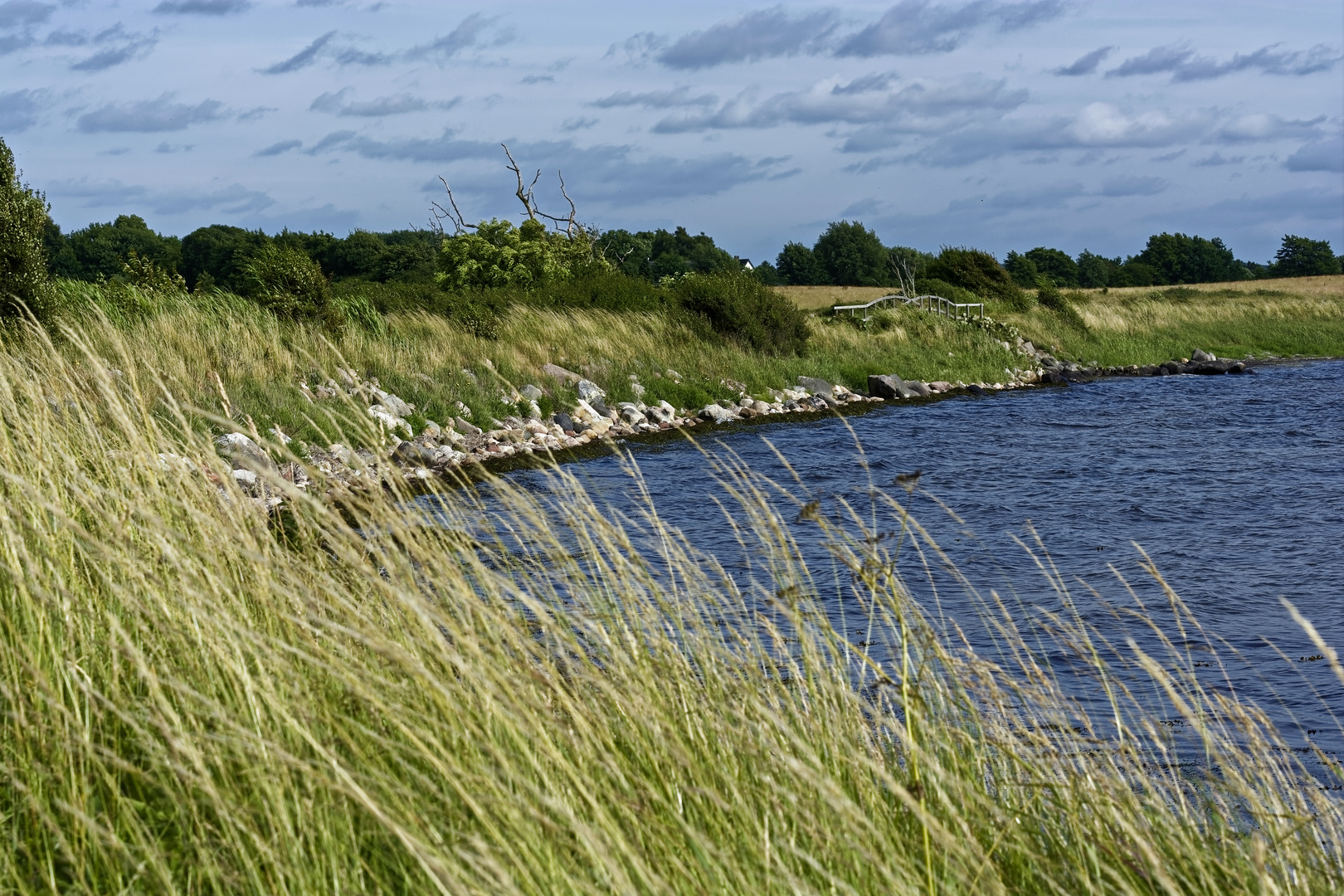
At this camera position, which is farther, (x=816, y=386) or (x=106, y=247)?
(x=106, y=247)

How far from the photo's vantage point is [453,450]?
14.2 meters

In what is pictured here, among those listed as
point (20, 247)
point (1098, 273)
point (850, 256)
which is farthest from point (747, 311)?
point (1098, 273)

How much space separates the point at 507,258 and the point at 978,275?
16.9 m

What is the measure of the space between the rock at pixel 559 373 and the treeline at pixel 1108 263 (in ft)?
195

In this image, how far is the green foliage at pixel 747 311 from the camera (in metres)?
23.9

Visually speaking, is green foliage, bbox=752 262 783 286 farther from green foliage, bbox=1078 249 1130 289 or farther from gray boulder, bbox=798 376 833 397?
gray boulder, bbox=798 376 833 397

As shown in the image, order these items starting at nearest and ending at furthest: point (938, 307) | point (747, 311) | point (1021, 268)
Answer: point (747, 311) < point (938, 307) < point (1021, 268)

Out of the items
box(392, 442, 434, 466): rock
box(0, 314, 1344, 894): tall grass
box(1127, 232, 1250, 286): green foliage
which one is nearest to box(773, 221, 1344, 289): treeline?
box(1127, 232, 1250, 286): green foliage

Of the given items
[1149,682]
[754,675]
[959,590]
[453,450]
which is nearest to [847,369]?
[453,450]

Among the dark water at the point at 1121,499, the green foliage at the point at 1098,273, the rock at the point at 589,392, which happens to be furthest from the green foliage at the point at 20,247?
the green foliage at the point at 1098,273

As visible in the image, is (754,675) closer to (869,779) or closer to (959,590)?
(869,779)

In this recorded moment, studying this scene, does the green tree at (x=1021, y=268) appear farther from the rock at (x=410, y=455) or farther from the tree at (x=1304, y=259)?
the rock at (x=410, y=455)

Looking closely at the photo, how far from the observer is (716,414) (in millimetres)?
19062

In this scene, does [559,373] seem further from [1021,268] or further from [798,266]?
[798,266]
